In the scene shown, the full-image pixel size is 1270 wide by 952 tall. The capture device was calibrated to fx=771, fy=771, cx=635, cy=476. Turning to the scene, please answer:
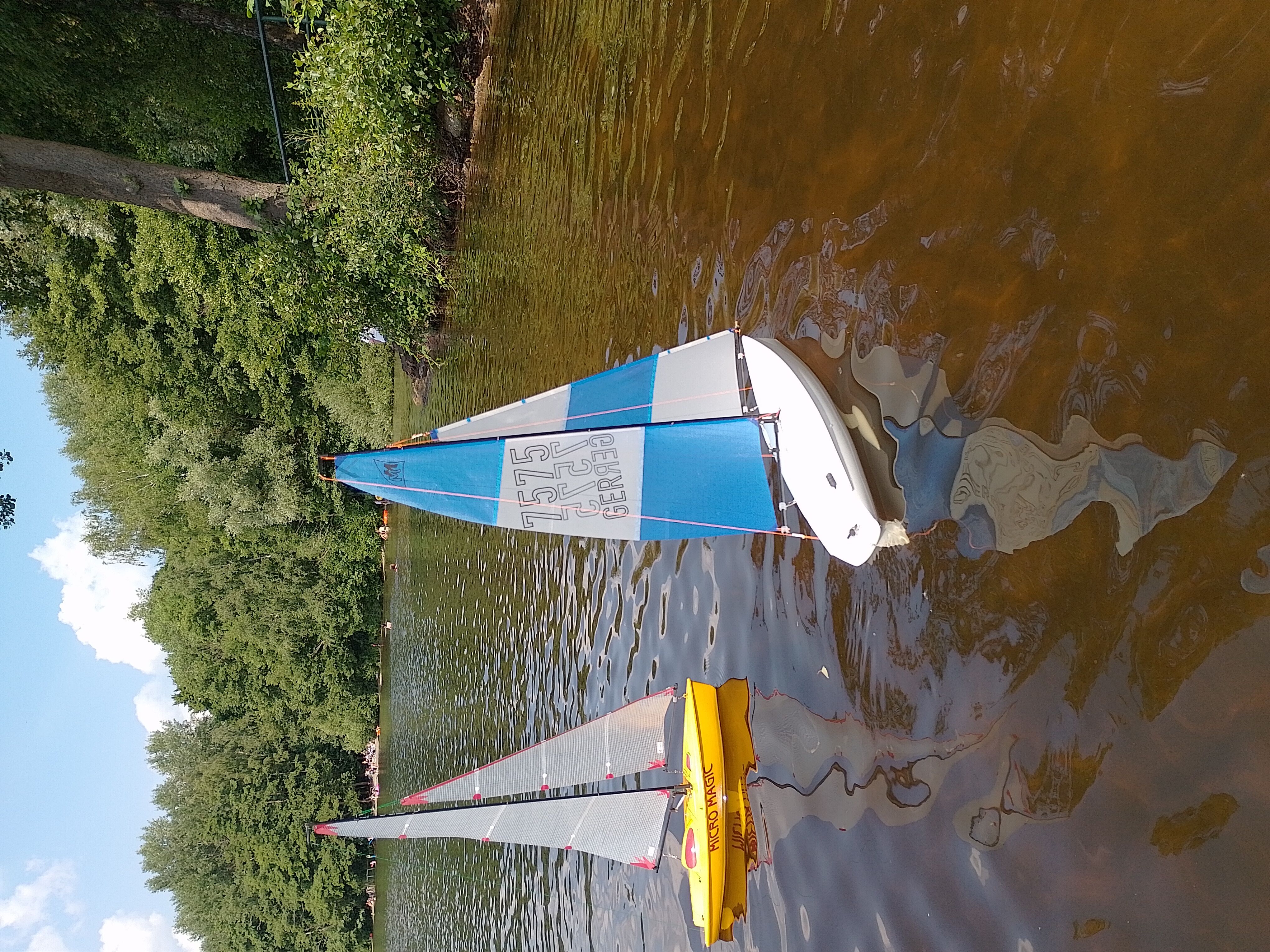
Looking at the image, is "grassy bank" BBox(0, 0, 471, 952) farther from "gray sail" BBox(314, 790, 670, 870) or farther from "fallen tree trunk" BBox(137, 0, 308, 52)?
"gray sail" BBox(314, 790, 670, 870)

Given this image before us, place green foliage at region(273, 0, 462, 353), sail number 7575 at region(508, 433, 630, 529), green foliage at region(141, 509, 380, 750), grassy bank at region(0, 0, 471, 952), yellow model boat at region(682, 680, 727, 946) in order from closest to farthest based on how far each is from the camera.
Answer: yellow model boat at region(682, 680, 727, 946), sail number 7575 at region(508, 433, 630, 529), green foliage at region(273, 0, 462, 353), grassy bank at region(0, 0, 471, 952), green foliage at region(141, 509, 380, 750)

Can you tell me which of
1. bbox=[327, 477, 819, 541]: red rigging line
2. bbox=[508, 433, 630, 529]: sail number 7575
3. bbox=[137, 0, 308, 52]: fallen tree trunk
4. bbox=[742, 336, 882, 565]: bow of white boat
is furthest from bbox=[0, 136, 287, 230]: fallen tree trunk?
bbox=[742, 336, 882, 565]: bow of white boat

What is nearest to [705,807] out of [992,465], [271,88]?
[992,465]

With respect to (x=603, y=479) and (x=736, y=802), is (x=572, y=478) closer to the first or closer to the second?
(x=603, y=479)

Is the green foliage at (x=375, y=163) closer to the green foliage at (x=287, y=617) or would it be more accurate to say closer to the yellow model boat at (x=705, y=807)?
the yellow model boat at (x=705, y=807)

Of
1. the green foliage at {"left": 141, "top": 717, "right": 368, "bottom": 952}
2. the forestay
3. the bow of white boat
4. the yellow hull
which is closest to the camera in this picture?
the bow of white boat

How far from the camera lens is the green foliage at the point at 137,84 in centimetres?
1185

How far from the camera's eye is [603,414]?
Result: 23.5ft

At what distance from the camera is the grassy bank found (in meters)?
12.2

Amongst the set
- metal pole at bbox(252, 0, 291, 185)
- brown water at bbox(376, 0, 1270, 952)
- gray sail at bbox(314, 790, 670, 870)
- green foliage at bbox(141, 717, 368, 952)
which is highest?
metal pole at bbox(252, 0, 291, 185)

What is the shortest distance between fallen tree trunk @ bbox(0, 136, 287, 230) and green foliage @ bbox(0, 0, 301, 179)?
3.34 ft

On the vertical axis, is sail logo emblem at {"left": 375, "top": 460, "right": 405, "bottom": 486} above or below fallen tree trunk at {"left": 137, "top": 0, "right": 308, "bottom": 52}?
below

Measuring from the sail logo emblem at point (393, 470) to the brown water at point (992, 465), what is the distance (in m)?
2.82

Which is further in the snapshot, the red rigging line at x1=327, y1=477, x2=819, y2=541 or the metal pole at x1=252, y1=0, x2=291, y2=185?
the metal pole at x1=252, y1=0, x2=291, y2=185
